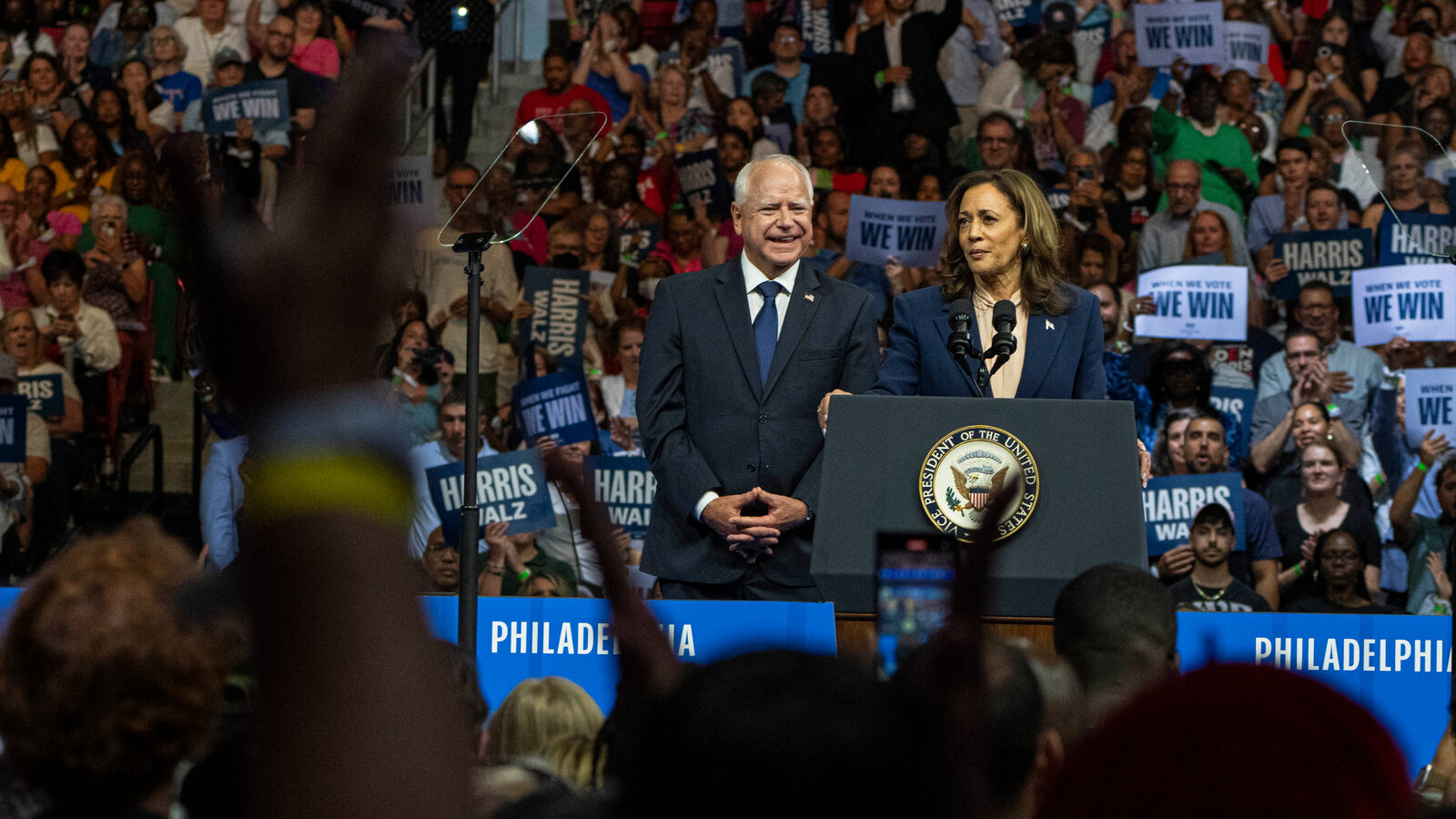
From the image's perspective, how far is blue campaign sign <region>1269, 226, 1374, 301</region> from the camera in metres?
7.66

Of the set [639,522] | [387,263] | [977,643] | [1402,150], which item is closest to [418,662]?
[387,263]

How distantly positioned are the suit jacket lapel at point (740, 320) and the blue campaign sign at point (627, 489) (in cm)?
237

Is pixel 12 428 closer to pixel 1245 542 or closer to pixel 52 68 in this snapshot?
pixel 52 68

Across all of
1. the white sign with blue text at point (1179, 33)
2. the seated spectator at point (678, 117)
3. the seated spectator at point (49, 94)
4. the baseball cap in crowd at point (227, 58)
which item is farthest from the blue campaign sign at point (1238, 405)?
the seated spectator at point (49, 94)

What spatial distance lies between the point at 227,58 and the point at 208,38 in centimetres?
89

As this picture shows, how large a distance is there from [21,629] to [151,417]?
27.0 feet

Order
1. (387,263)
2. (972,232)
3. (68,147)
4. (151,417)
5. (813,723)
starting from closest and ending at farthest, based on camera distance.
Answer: (387,263) → (813,723) → (972,232) → (151,417) → (68,147)

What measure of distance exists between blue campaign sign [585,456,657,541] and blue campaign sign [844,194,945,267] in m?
1.73

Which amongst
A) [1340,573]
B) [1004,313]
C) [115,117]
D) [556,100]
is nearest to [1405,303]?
[1340,573]

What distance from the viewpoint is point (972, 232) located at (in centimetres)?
377

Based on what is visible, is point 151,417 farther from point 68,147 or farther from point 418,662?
point 418,662

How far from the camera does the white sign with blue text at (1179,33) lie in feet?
29.3

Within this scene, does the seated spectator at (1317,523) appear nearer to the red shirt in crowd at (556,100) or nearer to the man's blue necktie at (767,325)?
the man's blue necktie at (767,325)

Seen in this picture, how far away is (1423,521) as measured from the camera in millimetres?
6664
